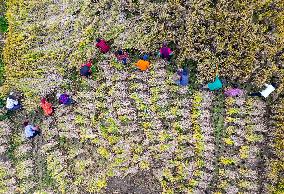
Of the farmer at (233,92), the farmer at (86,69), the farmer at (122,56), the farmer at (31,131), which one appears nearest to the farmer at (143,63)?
the farmer at (122,56)

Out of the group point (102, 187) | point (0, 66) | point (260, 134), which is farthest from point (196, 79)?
point (0, 66)

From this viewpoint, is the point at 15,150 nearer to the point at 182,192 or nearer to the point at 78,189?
the point at 78,189

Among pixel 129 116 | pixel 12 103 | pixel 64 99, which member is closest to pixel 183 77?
pixel 129 116

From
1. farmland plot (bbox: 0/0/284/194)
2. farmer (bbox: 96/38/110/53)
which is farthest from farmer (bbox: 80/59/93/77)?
farmer (bbox: 96/38/110/53)

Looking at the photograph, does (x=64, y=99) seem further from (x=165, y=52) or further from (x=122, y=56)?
(x=165, y=52)

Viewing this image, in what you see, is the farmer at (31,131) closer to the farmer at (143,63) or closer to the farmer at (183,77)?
the farmer at (143,63)

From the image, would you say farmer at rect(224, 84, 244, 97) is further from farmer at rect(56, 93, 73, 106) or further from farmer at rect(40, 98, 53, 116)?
farmer at rect(40, 98, 53, 116)
